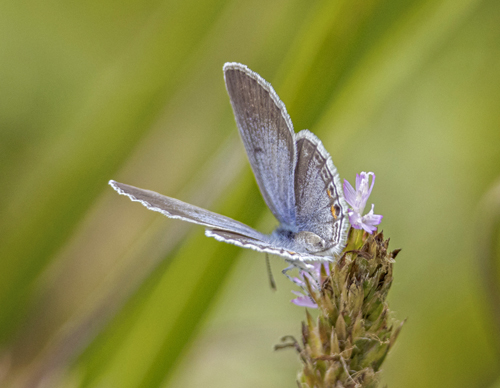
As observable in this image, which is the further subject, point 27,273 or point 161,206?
point 27,273

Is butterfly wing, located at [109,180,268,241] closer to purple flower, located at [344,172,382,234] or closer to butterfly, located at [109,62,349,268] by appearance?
butterfly, located at [109,62,349,268]

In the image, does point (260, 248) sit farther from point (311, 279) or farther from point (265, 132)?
point (265, 132)

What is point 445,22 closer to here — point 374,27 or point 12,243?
point 374,27

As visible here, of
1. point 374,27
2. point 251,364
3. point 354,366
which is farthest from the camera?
point 251,364

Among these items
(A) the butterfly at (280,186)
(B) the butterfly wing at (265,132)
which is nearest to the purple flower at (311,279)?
(A) the butterfly at (280,186)

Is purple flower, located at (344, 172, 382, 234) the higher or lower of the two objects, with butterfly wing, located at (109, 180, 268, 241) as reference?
higher

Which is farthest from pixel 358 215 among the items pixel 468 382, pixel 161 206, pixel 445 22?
pixel 468 382

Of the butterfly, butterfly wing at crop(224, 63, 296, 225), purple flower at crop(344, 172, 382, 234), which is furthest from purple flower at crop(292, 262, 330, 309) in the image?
butterfly wing at crop(224, 63, 296, 225)
